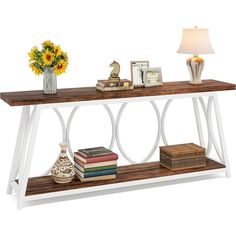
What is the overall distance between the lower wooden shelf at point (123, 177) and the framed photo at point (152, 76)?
77cm

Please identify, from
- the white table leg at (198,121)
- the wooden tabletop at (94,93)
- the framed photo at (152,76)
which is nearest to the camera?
the wooden tabletop at (94,93)

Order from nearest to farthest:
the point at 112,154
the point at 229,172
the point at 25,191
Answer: the point at 25,191 < the point at 112,154 < the point at 229,172

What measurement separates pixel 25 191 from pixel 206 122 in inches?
76.8

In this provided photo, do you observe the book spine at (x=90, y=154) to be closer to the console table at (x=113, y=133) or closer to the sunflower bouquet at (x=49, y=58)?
the console table at (x=113, y=133)

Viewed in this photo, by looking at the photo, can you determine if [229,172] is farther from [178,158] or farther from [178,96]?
[178,96]

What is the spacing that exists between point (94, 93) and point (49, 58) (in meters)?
0.47

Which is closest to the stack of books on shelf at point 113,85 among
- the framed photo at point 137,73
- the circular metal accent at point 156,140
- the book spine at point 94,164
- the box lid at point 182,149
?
the framed photo at point 137,73

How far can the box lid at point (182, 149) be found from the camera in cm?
548

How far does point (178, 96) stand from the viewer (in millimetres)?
5320

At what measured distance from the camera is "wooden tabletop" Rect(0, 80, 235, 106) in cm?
477

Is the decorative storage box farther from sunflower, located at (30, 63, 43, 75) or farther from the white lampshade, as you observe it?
sunflower, located at (30, 63, 43, 75)

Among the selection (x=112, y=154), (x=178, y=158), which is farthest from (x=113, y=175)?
(x=178, y=158)

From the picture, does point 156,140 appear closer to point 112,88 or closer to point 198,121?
point 198,121

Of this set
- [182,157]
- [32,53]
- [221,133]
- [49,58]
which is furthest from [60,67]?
[221,133]
